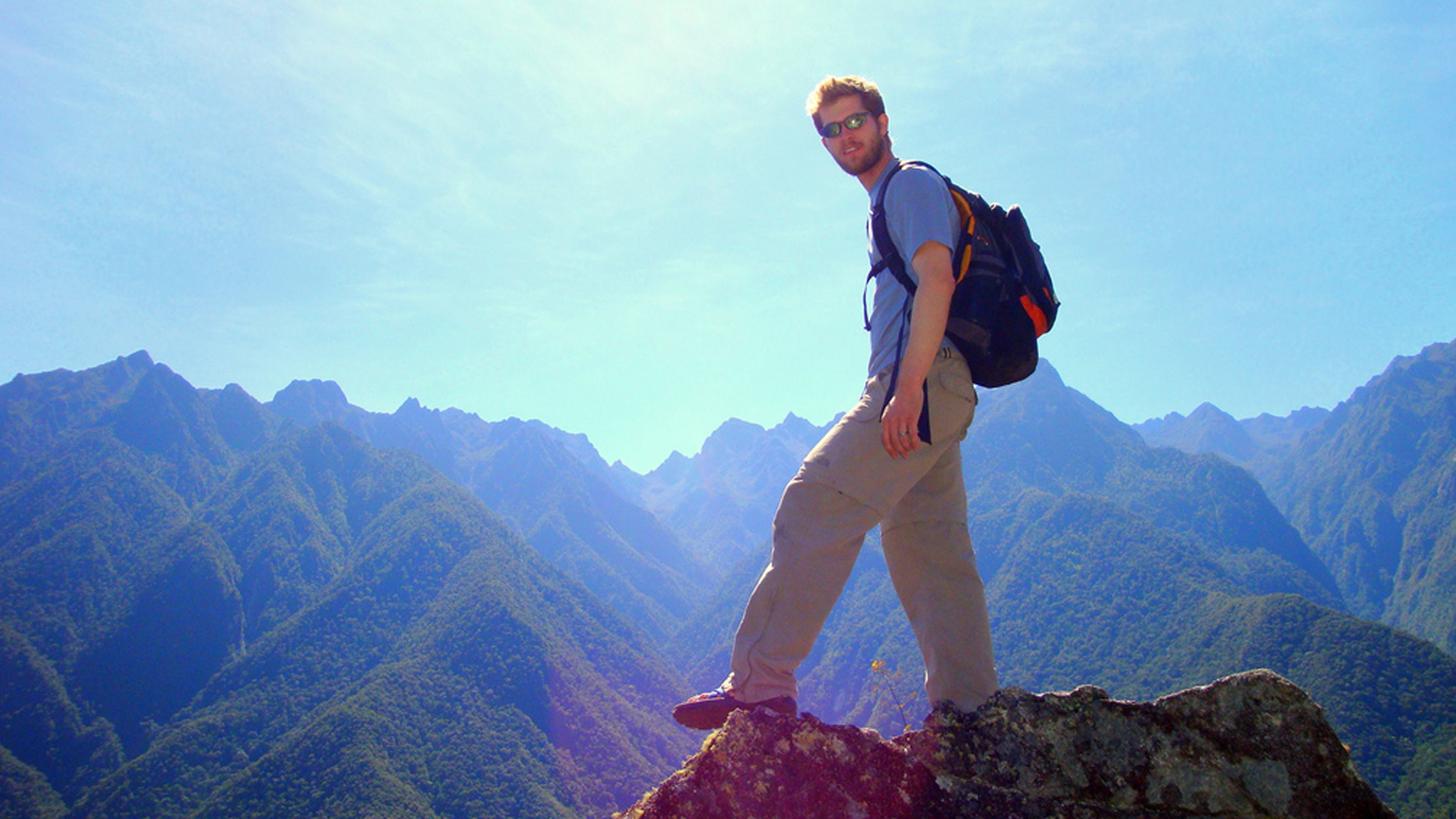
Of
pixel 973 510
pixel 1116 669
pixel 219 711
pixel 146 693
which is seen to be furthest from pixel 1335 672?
pixel 146 693

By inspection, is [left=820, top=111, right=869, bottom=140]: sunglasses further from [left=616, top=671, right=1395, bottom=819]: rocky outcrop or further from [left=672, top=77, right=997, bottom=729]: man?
[left=616, top=671, right=1395, bottom=819]: rocky outcrop

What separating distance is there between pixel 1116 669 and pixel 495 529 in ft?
403

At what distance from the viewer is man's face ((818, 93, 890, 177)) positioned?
327cm

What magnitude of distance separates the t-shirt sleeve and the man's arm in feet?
0.16

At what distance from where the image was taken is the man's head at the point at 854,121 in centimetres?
326

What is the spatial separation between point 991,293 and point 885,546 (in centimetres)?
116

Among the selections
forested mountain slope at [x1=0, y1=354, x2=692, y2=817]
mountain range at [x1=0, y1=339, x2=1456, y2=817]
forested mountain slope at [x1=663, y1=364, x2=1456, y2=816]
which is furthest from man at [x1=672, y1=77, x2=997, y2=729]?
forested mountain slope at [x1=0, y1=354, x2=692, y2=817]

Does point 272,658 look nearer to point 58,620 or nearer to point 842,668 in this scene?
point 58,620

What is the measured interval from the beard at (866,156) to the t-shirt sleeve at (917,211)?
255 mm

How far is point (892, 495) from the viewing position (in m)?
2.82

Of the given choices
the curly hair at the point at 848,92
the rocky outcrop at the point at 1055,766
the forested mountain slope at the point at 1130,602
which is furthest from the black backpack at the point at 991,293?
the forested mountain slope at the point at 1130,602

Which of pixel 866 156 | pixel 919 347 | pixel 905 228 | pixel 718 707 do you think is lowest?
pixel 718 707

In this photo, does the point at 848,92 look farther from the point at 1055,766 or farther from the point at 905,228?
the point at 1055,766

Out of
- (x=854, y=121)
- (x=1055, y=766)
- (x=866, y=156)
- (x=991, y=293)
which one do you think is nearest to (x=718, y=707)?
(x=1055, y=766)
